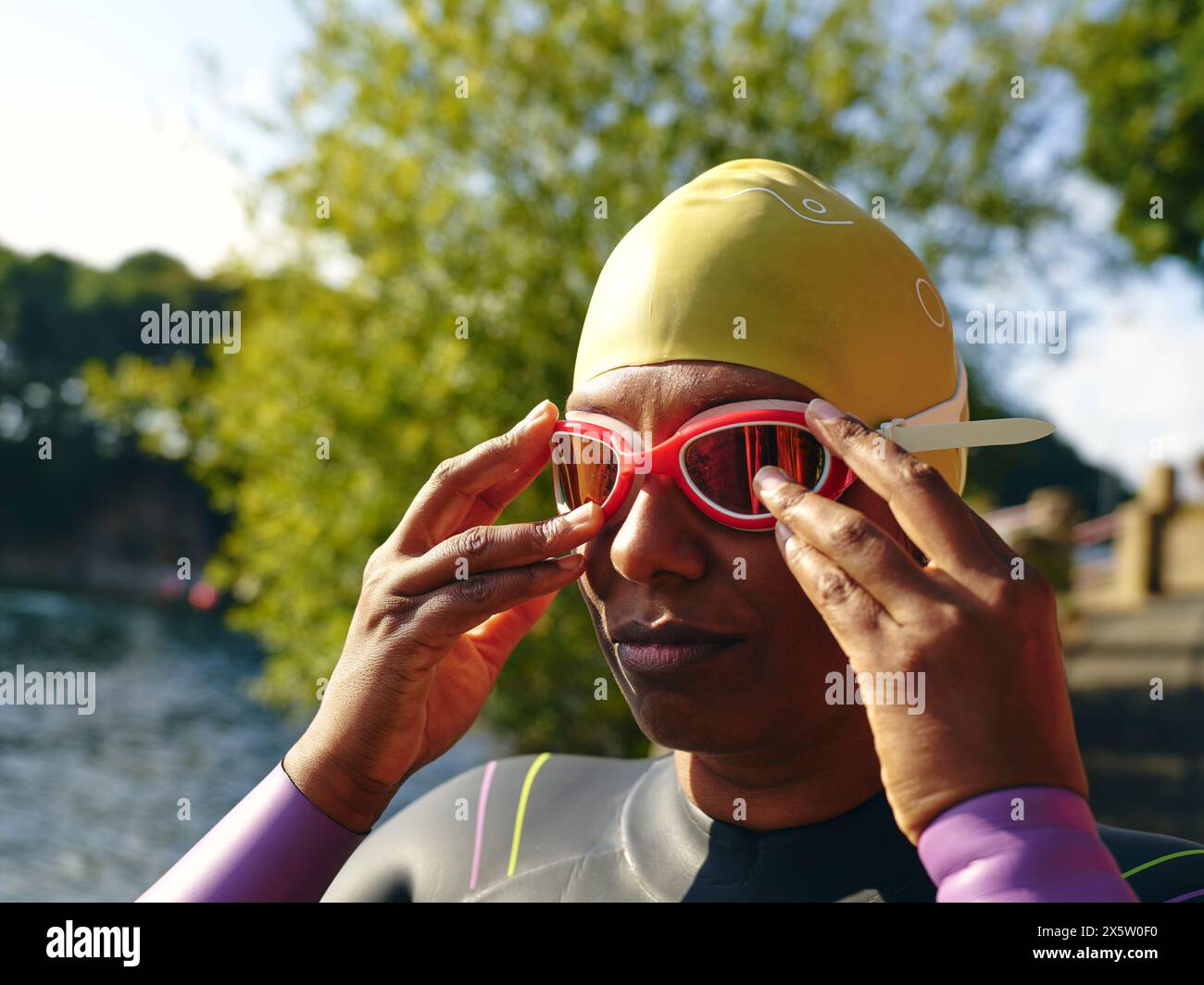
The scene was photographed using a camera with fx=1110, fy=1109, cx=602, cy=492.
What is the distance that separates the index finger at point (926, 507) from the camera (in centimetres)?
153

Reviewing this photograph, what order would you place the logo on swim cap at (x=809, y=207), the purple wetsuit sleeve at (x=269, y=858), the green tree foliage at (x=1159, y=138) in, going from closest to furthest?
the purple wetsuit sleeve at (x=269, y=858) → the logo on swim cap at (x=809, y=207) → the green tree foliage at (x=1159, y=138)

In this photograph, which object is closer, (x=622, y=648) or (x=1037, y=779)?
(x=1037, y=779)

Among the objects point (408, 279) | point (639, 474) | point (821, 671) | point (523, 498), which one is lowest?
point (523, 498)

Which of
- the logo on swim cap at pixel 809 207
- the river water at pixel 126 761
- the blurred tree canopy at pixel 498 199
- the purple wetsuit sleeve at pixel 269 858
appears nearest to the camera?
the purple wetsuit sleeve at pixel 269 858

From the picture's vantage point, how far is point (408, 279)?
10156 millimetres

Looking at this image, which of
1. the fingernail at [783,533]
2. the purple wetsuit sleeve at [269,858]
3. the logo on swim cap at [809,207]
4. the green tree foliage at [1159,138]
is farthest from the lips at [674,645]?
the green tree foliage at [1159,138]

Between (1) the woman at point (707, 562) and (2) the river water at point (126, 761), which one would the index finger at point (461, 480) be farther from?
(2) the river water at point (126, 761)

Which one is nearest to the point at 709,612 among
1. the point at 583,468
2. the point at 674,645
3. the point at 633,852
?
the point at 674,645

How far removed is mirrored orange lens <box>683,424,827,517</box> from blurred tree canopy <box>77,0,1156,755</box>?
7611 millimetres
